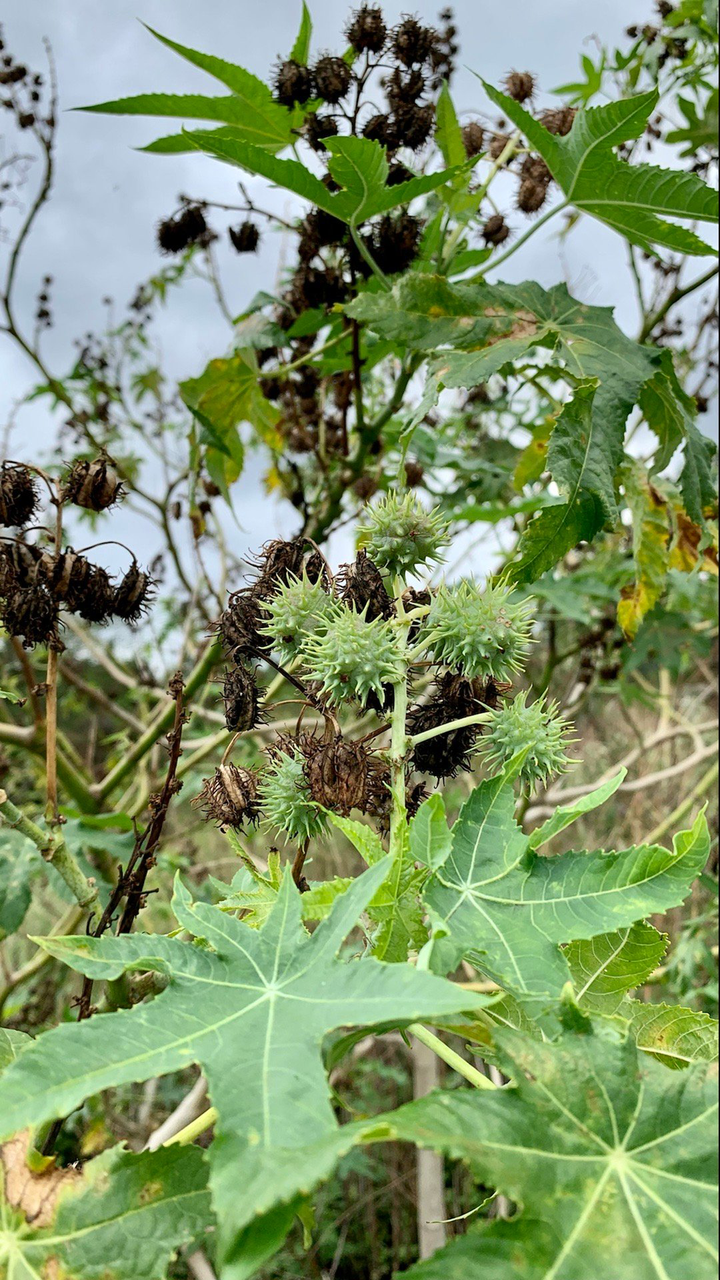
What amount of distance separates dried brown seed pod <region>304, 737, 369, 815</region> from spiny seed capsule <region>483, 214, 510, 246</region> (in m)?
1.35

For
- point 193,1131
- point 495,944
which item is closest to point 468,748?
point 495,944

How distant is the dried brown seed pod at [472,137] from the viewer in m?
1.81

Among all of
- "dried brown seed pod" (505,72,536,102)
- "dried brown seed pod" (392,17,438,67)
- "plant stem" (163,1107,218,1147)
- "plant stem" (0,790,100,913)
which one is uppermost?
"dried brown seed pod" (505,72,536,102)

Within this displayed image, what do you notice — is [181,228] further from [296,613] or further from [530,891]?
[530,891]

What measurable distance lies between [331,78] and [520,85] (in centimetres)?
58

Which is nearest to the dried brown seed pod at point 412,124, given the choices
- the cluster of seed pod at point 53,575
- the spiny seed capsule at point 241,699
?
the cluster of seed pod at point 53,575

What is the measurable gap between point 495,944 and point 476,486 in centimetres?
206

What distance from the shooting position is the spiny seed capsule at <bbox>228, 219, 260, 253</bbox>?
6.59ft

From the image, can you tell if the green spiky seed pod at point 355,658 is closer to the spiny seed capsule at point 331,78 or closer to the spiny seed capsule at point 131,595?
the spiny seed capsule at point 131,595

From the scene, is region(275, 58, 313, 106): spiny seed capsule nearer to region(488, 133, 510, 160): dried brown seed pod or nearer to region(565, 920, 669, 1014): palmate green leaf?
region(488, 133, 510, 160): dried brown seed pod

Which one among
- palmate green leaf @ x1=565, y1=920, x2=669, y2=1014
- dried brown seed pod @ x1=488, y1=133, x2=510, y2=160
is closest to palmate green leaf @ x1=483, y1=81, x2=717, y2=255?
dried brown seed pod @ x1=488, y1=133, x2=510, y2=160

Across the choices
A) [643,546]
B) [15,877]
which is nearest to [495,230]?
[643,546]

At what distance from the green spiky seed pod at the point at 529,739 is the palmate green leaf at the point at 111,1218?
45 centimetres

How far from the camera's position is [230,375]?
184cm
